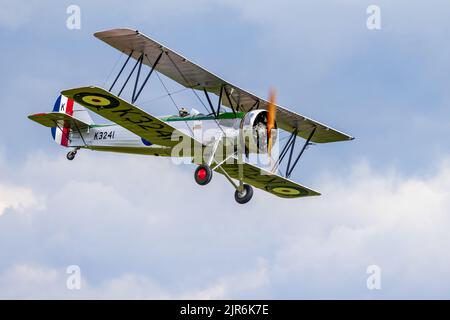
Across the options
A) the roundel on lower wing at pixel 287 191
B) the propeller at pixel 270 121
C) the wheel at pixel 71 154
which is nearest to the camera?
the propeller at pixel 270 121

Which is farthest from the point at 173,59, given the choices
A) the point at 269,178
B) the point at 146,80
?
the point at 269,178

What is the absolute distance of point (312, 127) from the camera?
23250mm

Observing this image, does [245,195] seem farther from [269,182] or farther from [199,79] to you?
[199,79]

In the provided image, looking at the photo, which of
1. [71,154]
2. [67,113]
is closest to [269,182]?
[71,154]

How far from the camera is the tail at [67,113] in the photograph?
78.3 ft

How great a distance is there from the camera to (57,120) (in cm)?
2325

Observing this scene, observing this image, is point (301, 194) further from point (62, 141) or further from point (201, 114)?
point (62, 141)

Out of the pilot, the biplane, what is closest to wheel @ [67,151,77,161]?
the biplane

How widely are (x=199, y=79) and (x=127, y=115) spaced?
7.15ft

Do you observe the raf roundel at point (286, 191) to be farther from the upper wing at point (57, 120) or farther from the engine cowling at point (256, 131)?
the upper wing at point (57, 120)

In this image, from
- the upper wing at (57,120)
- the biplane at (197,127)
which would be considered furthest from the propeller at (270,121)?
the upper wing at (57,120)

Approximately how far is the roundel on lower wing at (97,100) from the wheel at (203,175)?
2.35 meters

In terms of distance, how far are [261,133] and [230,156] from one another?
2.92 ft

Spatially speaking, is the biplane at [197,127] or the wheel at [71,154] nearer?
the biplane at [197,127]
